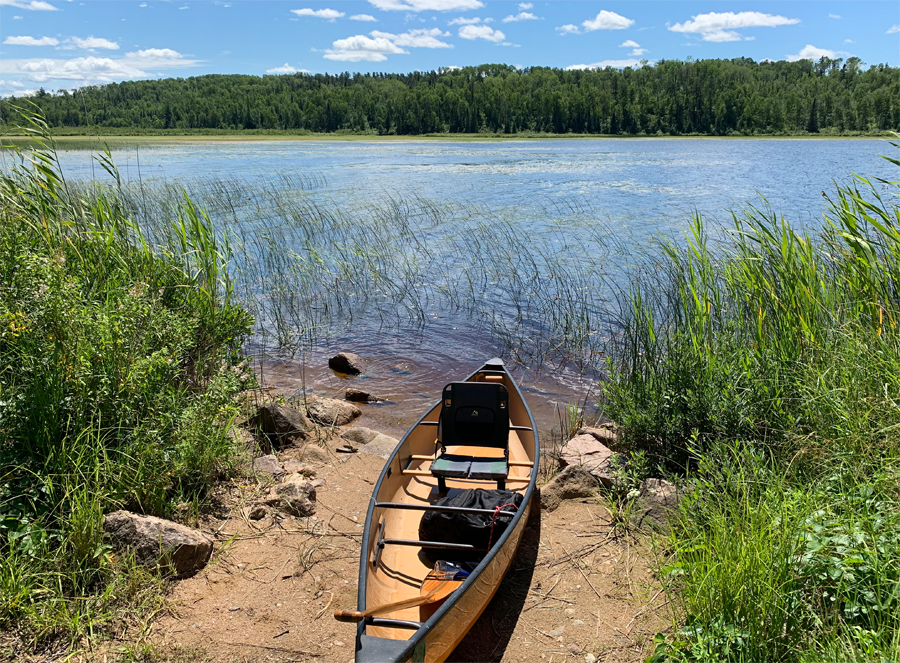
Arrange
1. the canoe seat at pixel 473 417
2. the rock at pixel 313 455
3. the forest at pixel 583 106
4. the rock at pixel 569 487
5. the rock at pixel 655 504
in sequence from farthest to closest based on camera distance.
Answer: the forest at pixel 583 106 → the rock at pixel 313 455 → the canoe seat at pixel 473 417 → the rock at pixel 569 487 → the rock at pixel 655 504

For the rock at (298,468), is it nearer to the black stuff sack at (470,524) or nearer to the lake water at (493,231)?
the black stuff sack at (470,524)

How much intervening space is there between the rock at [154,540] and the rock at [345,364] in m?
5.48

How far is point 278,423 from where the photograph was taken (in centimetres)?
658

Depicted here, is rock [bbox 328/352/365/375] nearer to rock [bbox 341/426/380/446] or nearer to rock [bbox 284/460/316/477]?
rock [bbox 341/426/380/446]

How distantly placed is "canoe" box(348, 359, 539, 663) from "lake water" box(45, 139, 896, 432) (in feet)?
6.12

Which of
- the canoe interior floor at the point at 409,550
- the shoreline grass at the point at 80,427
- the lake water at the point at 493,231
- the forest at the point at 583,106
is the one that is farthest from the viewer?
the forest at the point at 583,106

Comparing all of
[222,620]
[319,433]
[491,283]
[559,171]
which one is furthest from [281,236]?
[559,171]

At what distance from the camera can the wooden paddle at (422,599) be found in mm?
3273

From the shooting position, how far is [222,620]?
3.88 metres

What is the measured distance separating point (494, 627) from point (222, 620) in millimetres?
1674

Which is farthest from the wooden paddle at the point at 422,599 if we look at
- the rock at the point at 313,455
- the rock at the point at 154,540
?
the rock at the point at 313,455

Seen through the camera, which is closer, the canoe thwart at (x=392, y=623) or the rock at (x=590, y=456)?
the canoe thwart at (x=392, y=623)

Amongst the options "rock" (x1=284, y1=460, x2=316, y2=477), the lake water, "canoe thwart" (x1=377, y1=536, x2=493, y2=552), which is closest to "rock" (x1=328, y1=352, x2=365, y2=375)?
the lake water

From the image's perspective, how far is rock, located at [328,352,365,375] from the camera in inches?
380
